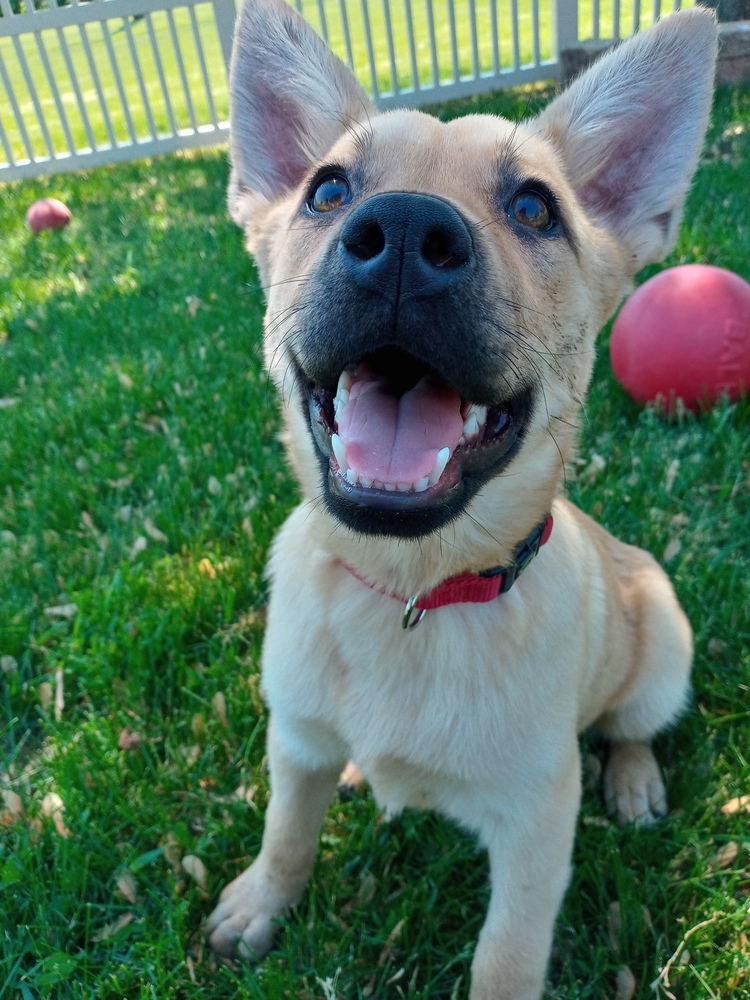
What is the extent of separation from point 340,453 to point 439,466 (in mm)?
217

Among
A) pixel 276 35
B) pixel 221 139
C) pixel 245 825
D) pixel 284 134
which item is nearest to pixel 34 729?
pixel 245 825

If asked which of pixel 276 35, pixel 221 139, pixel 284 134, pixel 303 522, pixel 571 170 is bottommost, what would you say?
pixel 221 139

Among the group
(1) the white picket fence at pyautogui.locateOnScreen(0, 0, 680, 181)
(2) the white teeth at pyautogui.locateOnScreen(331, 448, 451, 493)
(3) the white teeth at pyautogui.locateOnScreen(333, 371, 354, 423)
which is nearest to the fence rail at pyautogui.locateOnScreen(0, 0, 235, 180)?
(1) the white picket fence at pyautogui.locateOnScreen(0, 0, 680, 181)

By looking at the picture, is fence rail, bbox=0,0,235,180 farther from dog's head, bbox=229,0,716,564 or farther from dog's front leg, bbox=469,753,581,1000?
dog's front leg, bbox=469,753,581,1000

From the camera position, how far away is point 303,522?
2.29 metres

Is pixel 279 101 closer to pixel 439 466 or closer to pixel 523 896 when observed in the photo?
pixel 439 466

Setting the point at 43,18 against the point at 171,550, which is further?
the point at 43,18

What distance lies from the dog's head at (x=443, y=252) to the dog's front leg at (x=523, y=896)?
28.3 inches

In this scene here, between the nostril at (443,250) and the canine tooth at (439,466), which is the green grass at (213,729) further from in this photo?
the nostril at (443,250)

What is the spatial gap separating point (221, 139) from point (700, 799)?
34.1ft

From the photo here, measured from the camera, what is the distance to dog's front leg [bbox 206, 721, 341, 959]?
2.21 metres

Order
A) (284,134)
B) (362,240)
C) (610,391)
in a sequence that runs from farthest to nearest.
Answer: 1. (610,391)
2. (284,134)
3. (362,240)

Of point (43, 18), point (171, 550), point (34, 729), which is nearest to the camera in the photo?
point (34, 729)

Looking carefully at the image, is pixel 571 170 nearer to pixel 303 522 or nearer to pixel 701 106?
pixel 701 106
